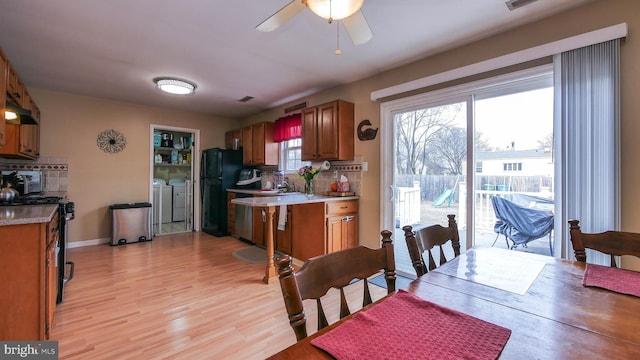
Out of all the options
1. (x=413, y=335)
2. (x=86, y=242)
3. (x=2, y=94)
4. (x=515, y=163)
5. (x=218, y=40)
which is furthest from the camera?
(x=86, y=242)

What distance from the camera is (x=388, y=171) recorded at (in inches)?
128

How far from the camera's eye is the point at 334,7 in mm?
1397

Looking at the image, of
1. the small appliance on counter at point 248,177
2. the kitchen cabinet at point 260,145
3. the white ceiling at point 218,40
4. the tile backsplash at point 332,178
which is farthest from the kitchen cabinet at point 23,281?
the small appliance on counter at point 248,177

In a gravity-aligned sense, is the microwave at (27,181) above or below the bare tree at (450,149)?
below

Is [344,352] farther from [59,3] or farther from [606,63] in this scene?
[59,3]

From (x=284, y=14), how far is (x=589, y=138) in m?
2.20

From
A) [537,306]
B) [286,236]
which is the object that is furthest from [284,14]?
[286,236]

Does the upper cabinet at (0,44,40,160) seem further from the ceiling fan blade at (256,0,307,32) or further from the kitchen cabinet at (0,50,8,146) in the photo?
the ceiling fan blade at (256,0,307,32)

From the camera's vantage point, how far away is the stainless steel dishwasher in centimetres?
440

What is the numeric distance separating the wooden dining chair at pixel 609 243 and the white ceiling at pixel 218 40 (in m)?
1.65

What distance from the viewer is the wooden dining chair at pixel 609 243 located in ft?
4.24

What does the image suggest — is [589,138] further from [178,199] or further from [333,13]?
[178,199]

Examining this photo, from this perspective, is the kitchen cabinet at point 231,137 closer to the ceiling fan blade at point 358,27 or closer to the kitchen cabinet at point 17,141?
the kitchen cabinet at point 17,141

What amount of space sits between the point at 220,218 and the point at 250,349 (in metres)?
3.53
